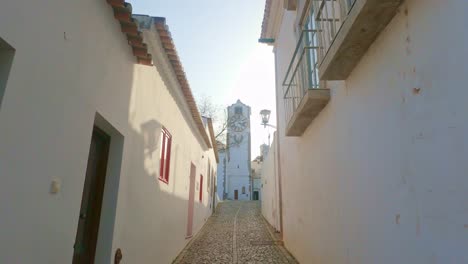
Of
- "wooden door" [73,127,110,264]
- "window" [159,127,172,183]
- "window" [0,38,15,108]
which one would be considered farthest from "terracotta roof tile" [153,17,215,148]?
"window" [0,38,15,108]

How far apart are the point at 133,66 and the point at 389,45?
10.1 ft

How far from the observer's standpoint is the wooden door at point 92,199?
3.44 metres

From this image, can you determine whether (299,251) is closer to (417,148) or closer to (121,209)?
(121,209)

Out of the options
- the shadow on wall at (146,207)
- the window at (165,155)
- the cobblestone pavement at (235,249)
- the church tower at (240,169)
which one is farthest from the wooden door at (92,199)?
the church tower at (240,169)

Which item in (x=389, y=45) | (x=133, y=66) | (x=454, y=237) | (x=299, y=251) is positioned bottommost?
(x=299, y=251)

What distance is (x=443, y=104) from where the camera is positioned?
6.68ft

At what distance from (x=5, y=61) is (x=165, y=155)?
4591mm

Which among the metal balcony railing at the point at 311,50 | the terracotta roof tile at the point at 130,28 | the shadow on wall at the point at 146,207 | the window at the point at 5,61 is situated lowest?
the shadow on wall at the point at 146,207

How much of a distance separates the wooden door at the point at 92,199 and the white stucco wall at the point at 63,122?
0.37ft

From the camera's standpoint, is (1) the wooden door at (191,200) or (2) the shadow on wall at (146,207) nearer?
(2) the shadow on wall at (146,207)

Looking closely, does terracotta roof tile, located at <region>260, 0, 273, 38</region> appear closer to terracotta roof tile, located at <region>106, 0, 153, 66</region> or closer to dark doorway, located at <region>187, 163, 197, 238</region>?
dark doorway, located at <region>187, 163, 197, 238</region>

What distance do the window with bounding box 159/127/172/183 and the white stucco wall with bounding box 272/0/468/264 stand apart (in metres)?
3.14

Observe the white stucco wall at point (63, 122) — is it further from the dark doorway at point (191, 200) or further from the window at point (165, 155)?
the dark doorway at point (191, 200)

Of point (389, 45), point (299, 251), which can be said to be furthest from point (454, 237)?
point (299, 251)
